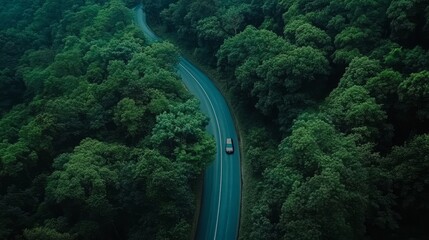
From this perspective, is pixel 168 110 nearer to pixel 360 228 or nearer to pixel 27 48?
pixel 360 228

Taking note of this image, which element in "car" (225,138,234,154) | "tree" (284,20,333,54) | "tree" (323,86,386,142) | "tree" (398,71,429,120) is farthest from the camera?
"car" (225,138,234,154)

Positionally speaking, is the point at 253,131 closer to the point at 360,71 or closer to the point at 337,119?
the point at 337,119

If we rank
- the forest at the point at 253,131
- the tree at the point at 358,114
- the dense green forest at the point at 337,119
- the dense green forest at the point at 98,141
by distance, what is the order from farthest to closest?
the dense green forest at the point at 98,141 < the tree at the point at 358,114 < the forest at the point at 253,131 < the dense green forest at the point at 337,119

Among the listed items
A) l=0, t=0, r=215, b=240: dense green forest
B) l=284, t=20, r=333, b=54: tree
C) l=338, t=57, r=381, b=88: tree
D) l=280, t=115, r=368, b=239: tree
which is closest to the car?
l=0, t=0, r=215, b=240: dense green forest

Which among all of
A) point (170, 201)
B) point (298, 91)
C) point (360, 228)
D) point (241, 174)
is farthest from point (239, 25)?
point (360, 228)

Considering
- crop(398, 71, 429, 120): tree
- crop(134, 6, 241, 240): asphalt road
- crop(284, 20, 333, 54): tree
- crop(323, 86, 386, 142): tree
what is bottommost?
crop(134, 6, 241, 240): asphalt road

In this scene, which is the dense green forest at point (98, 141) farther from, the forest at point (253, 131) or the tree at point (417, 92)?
the tree at point (417, 92)

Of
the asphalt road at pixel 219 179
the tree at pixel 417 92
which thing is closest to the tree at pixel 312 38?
the tree at pixel 417 92

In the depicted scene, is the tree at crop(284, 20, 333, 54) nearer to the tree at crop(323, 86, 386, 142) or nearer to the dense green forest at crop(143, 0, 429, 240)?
the dense green forest at crop(143, 0, 429, 240)
